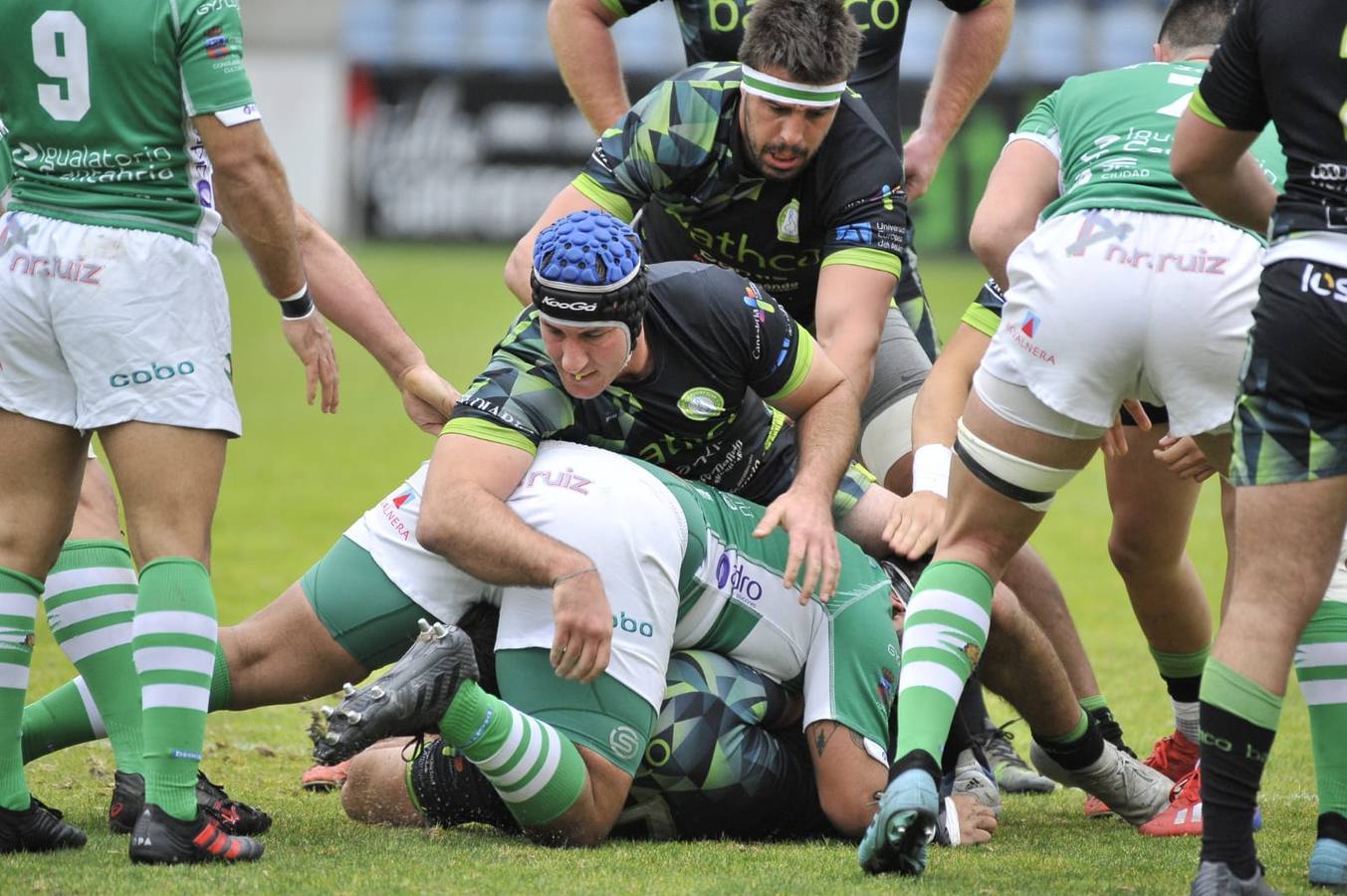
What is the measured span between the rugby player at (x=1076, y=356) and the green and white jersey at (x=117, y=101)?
1807 millimetres

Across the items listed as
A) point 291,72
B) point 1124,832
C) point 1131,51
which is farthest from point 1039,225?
point 291,72

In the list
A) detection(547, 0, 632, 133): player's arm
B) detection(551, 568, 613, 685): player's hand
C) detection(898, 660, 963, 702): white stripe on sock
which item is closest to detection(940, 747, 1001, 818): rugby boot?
detection(898, 660, 963, 702): white stripe on sock

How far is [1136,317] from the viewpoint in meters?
3.77

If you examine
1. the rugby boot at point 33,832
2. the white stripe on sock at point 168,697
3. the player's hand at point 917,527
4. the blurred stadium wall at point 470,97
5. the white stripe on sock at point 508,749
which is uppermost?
the player's hand at point 917,527

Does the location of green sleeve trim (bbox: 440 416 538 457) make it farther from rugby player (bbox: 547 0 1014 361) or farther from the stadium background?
rugby player (bbox: 547 0 1014 361)

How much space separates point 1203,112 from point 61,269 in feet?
8.03

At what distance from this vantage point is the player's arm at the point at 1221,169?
3539 mm

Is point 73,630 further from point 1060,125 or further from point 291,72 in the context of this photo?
point 291,72

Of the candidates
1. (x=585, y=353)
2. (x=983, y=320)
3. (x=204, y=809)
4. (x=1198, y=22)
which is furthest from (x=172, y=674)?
(x=1198, y=22)

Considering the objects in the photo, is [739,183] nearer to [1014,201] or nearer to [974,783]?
→ [1014,201]

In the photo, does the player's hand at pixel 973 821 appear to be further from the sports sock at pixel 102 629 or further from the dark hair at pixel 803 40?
the dark hair at pixel 803 40

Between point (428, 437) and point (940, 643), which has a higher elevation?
point (940, 643)

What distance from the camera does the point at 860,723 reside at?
4.43m

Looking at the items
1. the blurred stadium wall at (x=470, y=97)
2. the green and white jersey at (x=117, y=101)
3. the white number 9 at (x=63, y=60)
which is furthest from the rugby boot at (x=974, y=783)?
the blurred stadium wall at (x=470, y=97)
